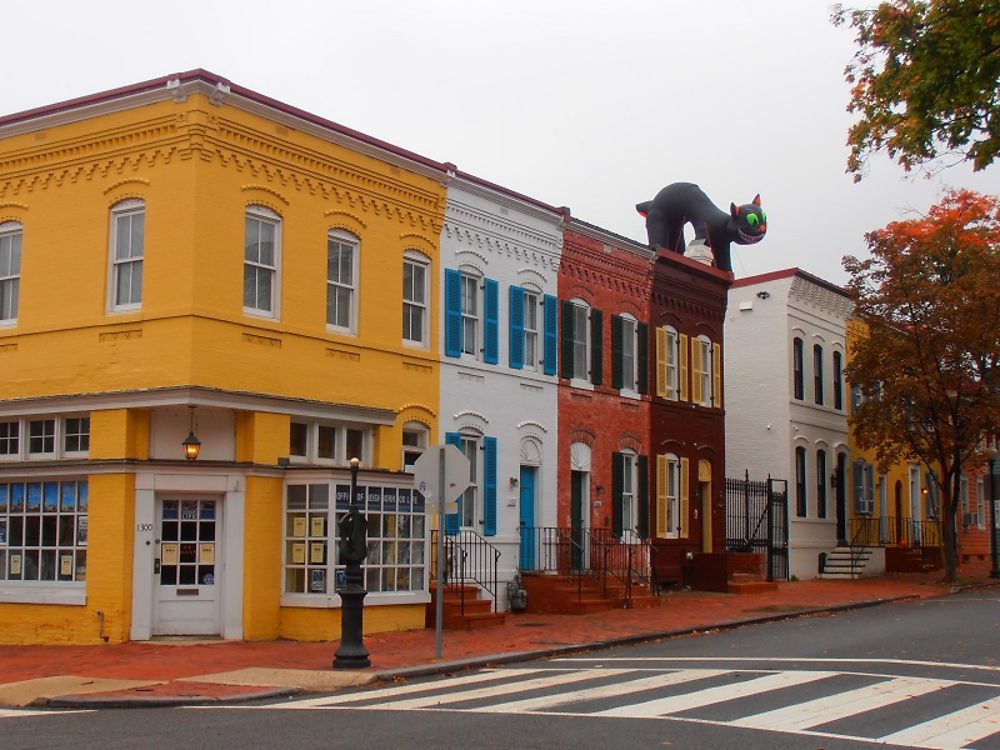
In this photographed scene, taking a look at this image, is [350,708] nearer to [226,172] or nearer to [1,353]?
[226,172]

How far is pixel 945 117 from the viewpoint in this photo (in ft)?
47.2

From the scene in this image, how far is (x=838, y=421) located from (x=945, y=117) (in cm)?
2701

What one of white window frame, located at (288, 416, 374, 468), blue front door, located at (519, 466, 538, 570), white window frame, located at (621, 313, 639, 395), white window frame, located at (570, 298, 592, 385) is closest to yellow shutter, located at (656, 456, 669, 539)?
white window frame, located at (621, 313, 639, 395)

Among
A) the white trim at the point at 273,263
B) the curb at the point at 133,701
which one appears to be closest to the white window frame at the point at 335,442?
the white trim at the point at 273,263

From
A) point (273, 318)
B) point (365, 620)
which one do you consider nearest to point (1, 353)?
point (273, 318)

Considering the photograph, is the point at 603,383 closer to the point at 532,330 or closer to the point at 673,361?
the point at 532,330

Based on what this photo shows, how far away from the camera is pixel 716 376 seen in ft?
110

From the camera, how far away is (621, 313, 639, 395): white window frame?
29547 mm

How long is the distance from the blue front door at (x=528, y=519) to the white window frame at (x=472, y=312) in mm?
2954

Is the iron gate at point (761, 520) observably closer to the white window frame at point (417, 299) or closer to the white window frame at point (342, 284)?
the white window frame at point (417, 299)

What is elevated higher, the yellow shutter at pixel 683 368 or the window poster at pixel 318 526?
the yellow shutter at pixel 683 368

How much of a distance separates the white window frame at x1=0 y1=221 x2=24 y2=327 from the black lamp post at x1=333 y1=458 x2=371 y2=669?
8.03m

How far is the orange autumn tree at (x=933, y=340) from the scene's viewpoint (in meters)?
32.8

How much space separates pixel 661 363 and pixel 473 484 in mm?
8417
